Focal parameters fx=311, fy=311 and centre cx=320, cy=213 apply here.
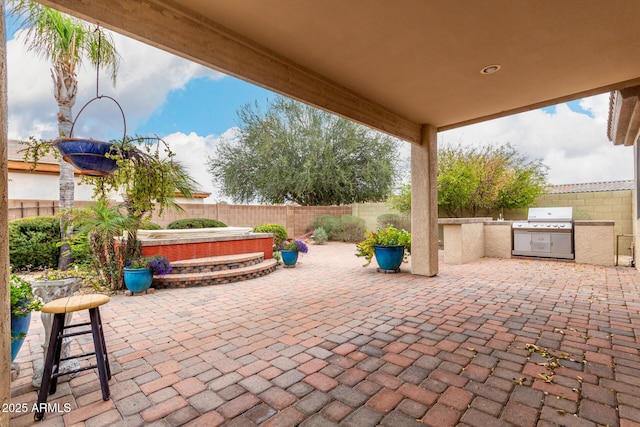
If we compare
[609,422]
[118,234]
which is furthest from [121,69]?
[609,422]

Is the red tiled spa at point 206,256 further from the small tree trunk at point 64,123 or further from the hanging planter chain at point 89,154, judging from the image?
the hanging planter chain at point 89,154

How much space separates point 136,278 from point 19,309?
7.53ft

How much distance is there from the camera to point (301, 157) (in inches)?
504

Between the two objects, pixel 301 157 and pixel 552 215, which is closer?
pixel 552 215

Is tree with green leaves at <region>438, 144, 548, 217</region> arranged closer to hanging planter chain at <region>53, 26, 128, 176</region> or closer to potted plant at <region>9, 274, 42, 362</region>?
hanging planter chain at <region>53, 26, 128, 176</region>

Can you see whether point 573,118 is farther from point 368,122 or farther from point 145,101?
point 145,101

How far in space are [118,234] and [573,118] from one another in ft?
56.7

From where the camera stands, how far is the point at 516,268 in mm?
6156

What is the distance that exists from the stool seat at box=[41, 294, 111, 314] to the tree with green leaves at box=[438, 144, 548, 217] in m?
8.73

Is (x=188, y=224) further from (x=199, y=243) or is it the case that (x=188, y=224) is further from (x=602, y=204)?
(x=602, y=204)

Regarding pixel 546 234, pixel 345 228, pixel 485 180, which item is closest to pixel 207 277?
pixel 546 234

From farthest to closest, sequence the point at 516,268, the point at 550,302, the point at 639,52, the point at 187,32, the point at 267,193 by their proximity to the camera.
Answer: the point at 267,193, the point at 516,268, the point at 550,302, the point at 639,52, the point at 187,32

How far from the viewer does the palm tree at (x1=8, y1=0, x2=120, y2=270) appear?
5.29 meters

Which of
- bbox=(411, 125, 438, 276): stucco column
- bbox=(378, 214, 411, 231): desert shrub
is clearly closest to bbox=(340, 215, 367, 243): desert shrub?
bbox=(378, 214, 411, 231): desert shrub
